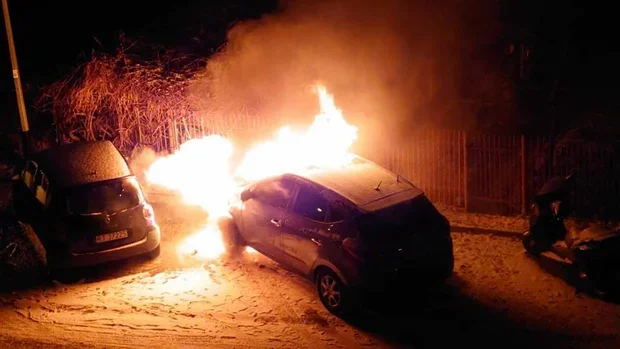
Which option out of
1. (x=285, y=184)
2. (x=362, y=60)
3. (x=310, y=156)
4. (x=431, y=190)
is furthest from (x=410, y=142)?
(x=285, y=184)

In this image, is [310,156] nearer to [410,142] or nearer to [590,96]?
[410,142]

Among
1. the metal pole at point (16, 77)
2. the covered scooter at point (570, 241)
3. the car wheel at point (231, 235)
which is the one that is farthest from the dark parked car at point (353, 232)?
the metal pole at point (16, 77)

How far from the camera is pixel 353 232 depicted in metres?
8.45

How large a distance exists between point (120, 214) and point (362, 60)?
7.65 m

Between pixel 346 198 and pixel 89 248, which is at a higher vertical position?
pixel 346 198

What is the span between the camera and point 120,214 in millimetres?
10375

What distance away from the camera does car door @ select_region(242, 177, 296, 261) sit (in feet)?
31.5

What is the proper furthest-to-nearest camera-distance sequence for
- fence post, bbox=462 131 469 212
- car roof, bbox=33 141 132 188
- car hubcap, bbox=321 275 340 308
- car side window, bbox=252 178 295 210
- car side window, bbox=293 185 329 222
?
1. fence post, bbox=462 131 469 212
2. car roof, bbox=33 141 132 188
3. car side window, bbox=252 178 295 210
4. car side window, bbox=293 185 329 222
5. car hubcap, bbox=321 275 340 308

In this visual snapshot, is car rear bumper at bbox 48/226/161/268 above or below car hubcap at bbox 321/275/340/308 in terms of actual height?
above

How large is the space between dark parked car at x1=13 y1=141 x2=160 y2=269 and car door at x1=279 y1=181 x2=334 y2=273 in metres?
2.55

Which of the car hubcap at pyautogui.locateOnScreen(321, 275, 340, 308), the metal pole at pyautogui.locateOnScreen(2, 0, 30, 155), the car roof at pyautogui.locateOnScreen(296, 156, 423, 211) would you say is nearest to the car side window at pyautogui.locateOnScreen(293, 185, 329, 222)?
the car roof at pyautogui.locateOnScreen(296, 156, 423, 211)

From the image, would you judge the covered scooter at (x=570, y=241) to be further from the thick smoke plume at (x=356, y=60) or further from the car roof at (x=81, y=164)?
the car roof at (x=81, y=164)

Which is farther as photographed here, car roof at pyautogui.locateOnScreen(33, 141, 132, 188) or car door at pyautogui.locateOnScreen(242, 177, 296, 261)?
car roof at pyautogui.locateOnScreen(33, 141, 132, 188)

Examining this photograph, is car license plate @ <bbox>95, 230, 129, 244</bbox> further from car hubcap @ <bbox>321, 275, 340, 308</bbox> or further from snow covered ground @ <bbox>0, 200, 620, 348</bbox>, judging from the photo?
car hubcap @ <bbox>321, 275, 340, 308</bbox>
